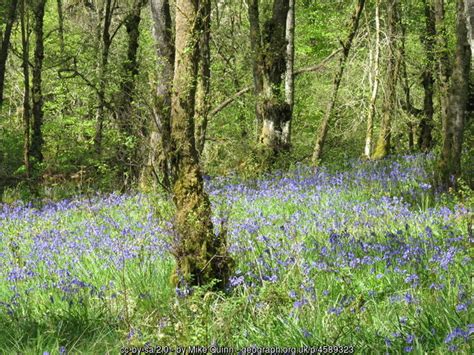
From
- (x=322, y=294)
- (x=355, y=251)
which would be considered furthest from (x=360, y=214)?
(x=322, y=294)

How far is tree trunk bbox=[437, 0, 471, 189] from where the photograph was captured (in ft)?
26.7

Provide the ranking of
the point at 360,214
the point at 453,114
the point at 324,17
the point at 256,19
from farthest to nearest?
the point at 324,17, the point at 256,19, the point at 453,114, the point at 360,214

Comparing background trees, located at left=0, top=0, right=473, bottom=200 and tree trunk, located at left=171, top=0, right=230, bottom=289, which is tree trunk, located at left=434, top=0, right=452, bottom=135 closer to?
A: background trees, located at left=0, top=0, right=473, bottom=200

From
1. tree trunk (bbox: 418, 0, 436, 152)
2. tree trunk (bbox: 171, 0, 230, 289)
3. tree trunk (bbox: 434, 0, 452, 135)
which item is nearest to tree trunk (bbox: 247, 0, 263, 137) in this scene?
tree trunk (bbox: 434, 0, 452, 135)

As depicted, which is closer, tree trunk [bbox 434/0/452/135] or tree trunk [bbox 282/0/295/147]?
tree trunk [bbox 434/0/452/135]

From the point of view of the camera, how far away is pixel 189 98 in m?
4.76

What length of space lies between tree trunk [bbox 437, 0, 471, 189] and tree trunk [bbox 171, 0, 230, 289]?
446cm

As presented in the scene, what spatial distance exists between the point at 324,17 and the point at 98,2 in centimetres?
951

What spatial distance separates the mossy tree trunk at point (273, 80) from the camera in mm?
13125

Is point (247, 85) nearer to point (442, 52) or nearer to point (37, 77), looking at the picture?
point (37, 77)

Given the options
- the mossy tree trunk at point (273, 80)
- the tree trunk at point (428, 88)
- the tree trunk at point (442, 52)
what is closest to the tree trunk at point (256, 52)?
the mossy tree trunk at point (273, 80)

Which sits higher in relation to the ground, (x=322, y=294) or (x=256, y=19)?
(x=256, y=19)

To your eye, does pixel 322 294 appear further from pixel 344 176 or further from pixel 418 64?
pixel 418 64

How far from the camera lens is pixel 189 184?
4.79 metres
